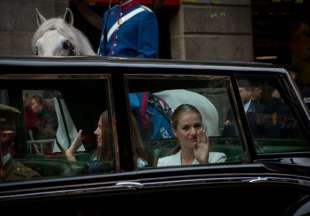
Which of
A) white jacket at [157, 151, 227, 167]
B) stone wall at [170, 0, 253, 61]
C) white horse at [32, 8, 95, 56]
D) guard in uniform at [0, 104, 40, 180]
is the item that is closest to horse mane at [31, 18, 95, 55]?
white horse at [32, 8, 95, 56]

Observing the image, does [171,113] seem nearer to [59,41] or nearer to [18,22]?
[59,41]

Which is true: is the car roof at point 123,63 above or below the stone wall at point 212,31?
below

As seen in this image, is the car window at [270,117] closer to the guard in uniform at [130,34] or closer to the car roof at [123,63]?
the car roof at [123,63]

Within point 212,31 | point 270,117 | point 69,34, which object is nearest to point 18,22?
point 212,31

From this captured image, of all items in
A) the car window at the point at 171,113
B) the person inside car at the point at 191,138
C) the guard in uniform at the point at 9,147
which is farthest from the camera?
the person inside car at the point at 191,138

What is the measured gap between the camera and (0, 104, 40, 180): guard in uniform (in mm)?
3025

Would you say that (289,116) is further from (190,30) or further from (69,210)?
(190,30)

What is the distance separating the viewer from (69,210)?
9.85 ft

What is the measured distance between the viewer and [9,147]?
3076 mm

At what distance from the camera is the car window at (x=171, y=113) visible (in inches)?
131

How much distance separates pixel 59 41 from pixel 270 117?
2.37 m

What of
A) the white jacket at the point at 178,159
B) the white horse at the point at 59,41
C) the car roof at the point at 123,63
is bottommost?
the white jacket at the point at 178,159

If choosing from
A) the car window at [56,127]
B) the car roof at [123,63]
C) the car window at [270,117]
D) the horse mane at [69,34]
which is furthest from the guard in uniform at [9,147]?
the horse mane at [69,34]

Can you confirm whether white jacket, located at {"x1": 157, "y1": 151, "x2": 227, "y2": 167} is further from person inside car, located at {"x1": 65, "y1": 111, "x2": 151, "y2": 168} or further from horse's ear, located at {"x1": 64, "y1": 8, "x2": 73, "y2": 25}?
horse's ear, located at {"x1": 64, "y1": 8, "x2": 73, "y2": 25}
